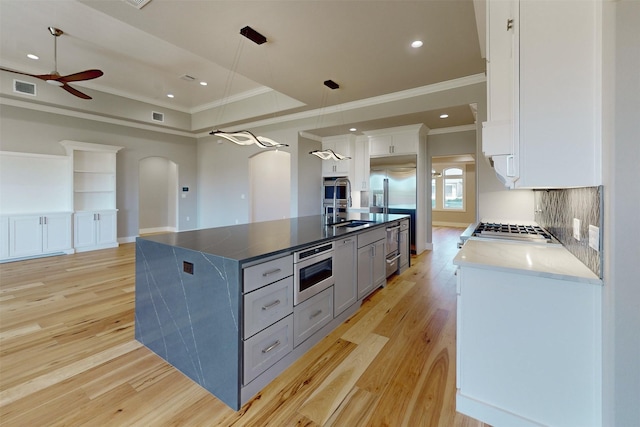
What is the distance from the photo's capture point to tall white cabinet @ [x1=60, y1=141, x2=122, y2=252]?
5.87 m

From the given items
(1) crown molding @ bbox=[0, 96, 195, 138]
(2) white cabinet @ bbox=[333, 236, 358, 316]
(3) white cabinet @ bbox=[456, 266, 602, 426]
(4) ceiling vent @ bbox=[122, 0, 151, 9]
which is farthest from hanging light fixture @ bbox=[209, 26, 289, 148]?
(1) crown molding @ bbox=[0, 96, 195, 138]

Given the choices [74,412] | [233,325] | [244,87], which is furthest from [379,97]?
[74,412]

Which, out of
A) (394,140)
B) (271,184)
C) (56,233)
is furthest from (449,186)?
(56,233)

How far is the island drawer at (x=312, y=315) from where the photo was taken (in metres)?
2.03

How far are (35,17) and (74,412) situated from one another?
4.54 m

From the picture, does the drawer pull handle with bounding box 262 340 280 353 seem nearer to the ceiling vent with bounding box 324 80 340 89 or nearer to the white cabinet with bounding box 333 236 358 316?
the white cabinet with bounding box 333 236 358 316

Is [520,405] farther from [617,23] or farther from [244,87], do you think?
[244,87]

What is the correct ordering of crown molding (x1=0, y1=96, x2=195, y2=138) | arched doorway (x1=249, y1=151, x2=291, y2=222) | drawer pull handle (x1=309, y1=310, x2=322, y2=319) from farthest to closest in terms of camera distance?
arched doorway (x1=249, y1=151, x2=291, y2=222), crown molding (x1=0, y1=96, x2=195, y2=138), drawer pull handle (x1=309, y1=310, x2=322, y2=319)

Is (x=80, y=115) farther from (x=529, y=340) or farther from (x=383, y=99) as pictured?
(x=529, y=340)

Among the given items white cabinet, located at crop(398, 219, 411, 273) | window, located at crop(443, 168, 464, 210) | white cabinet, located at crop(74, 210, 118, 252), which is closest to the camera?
white cabinet, located at crop(398, 219, 411, 273)

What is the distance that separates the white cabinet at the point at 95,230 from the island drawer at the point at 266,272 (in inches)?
247

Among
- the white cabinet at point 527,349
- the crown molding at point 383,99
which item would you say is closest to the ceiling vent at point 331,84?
the crown molding at point 383,99

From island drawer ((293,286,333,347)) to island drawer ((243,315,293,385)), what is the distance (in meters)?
0.07

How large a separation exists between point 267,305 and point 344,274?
108 cm
